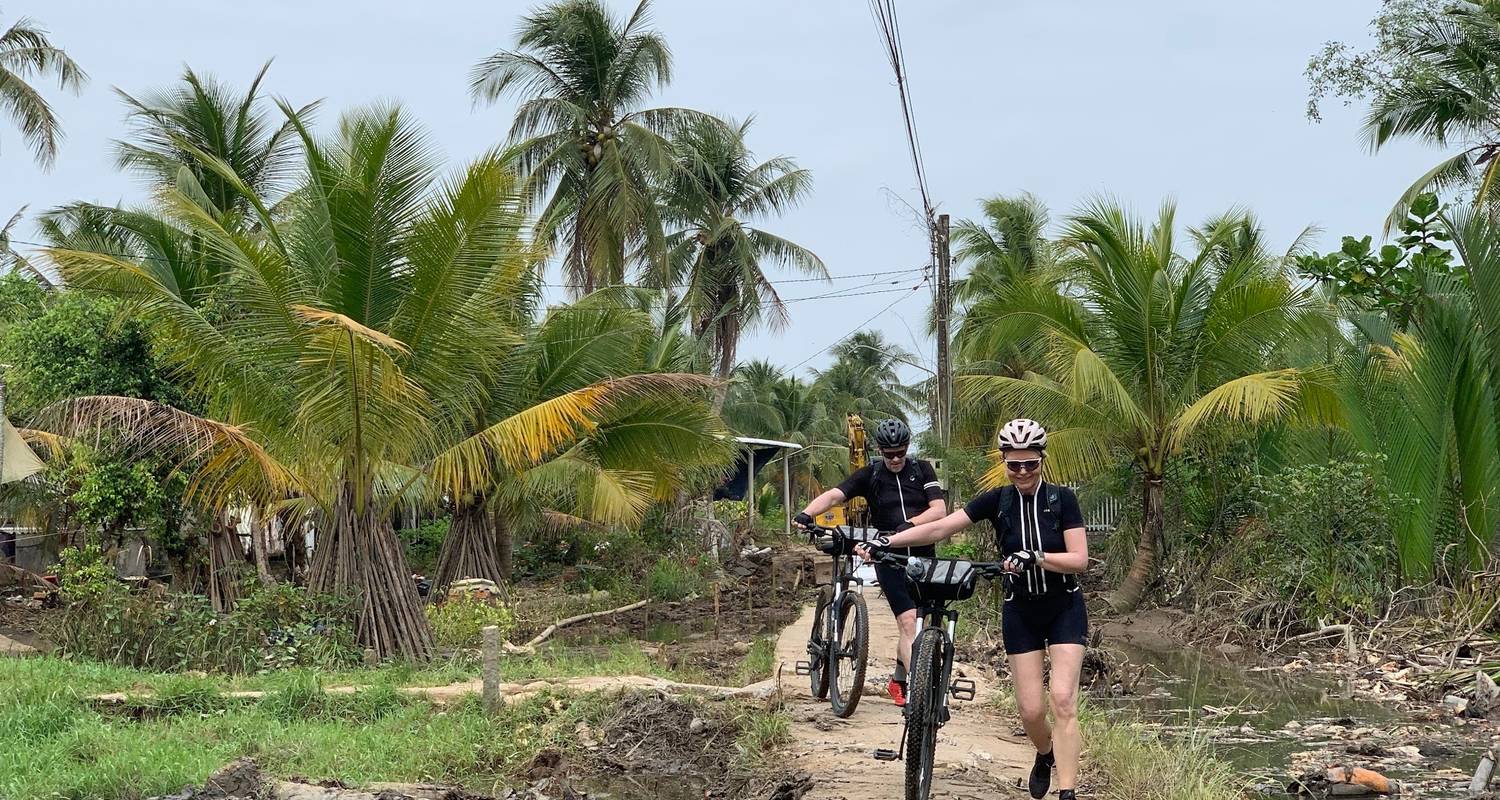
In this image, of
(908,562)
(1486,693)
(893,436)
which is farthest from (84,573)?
(1486,693)

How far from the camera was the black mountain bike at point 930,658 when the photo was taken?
5879 millimetres

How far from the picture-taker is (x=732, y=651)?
14188 mm

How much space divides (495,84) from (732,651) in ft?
54.0

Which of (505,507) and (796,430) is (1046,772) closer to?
(505,507)

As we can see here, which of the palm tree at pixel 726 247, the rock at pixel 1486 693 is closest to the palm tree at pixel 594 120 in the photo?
the palm tree at pixel 726 247

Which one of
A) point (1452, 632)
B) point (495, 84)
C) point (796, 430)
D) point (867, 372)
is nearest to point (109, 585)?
point (1452, 632)

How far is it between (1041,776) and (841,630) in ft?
7.52

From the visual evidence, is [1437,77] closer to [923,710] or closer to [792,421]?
[923,710]

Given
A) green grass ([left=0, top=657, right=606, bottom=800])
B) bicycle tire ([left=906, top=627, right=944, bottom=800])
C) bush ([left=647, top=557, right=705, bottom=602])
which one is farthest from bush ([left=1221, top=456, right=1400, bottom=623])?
bicycle tire ([left=906, top=627, right=944, bottom=800])

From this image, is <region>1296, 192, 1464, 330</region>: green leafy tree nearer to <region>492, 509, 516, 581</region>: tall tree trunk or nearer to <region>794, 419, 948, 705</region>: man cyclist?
<region>794, 419, 948, 705</region>: man cyclist

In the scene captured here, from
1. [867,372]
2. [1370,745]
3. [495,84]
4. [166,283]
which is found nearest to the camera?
[1370,745]

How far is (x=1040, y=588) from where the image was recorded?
5.76 metres

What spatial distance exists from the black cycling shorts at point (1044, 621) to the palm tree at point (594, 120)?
21.3 metres

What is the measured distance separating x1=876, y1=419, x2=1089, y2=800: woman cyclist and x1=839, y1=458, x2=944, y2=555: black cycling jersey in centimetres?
191
